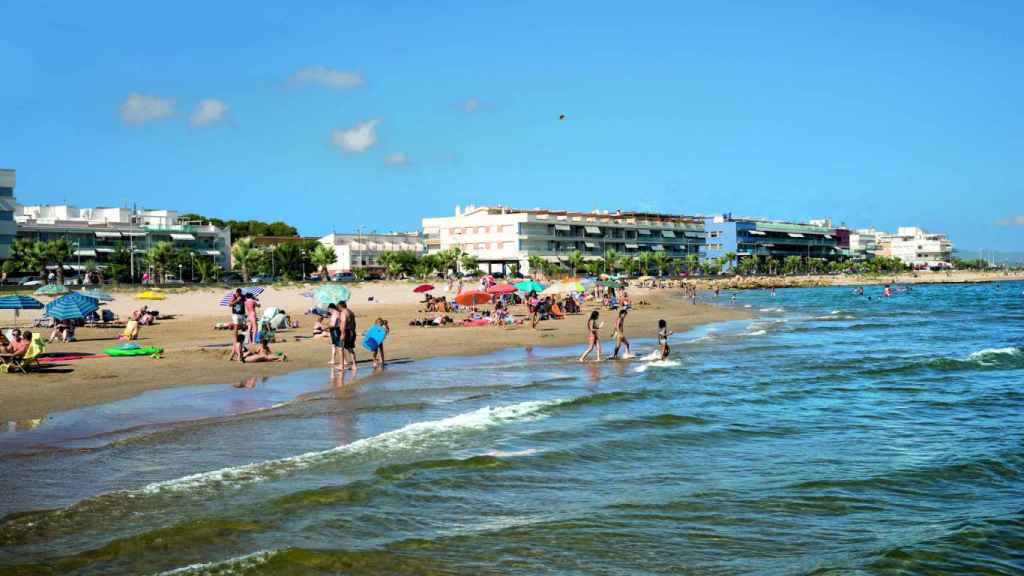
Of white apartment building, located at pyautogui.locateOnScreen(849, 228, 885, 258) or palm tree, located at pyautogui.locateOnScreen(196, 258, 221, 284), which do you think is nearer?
palm tree, located at pyautogui.locateOnScreen(196, 258, 221, 284)

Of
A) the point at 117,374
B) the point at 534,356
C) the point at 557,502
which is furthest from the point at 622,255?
the point at 557,502

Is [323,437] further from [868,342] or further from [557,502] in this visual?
[868,342]

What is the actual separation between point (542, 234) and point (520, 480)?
95728 millimetres

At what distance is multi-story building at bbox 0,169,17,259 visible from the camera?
6612 cm

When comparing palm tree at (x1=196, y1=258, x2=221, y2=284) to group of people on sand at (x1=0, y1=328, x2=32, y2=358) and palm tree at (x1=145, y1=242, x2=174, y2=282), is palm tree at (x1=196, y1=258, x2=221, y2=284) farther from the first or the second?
group of people on sand at (x1=0, y1=328, x2=32, y2=358)

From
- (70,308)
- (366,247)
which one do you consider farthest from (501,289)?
(366,247)

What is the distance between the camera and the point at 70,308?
75.6 ft

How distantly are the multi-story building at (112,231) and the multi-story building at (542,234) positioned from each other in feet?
96.0

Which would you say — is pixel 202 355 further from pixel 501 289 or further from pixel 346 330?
pixel 501 289

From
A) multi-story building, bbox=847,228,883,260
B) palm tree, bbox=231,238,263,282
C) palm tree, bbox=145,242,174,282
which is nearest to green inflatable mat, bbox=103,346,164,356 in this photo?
palm tree, bbox=231,238,263,282

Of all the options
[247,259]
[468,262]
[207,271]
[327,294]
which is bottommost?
[327,294]

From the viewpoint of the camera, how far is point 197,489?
29.1ft

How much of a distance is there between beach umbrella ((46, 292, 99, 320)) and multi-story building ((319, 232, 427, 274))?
77.2 m

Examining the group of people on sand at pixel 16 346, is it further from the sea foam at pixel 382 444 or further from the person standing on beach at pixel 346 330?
the sea foam at pixel 382 444
